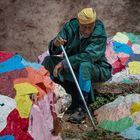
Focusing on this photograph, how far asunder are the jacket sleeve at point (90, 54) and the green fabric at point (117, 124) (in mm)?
901

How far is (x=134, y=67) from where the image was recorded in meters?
9.23

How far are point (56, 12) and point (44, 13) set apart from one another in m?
0.22

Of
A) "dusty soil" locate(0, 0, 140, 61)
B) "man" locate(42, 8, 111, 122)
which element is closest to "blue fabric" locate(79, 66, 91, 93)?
"man" locate(42, 8, 111, 122)

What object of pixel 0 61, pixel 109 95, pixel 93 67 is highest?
pixel 0 61

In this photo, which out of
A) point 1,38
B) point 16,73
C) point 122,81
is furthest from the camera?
point 1,38

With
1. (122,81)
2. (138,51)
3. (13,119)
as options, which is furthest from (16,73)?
(138,51)

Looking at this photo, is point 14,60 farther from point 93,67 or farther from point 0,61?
point 93,67

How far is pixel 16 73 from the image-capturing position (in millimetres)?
7344

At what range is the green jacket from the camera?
8.23 metres

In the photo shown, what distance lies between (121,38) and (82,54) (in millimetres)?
1822

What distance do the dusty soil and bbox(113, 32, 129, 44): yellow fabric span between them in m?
0.74

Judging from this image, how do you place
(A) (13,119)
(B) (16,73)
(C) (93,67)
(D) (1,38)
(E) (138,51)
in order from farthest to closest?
(D) (1,38) → (E) (138,51) → (C) (93,67) → (B) (16,73) → (A) (13,119)

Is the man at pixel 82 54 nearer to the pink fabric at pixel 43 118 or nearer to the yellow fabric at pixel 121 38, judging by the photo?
the pink fabric at pixel 43 118

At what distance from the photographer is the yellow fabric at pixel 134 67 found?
912 cm
